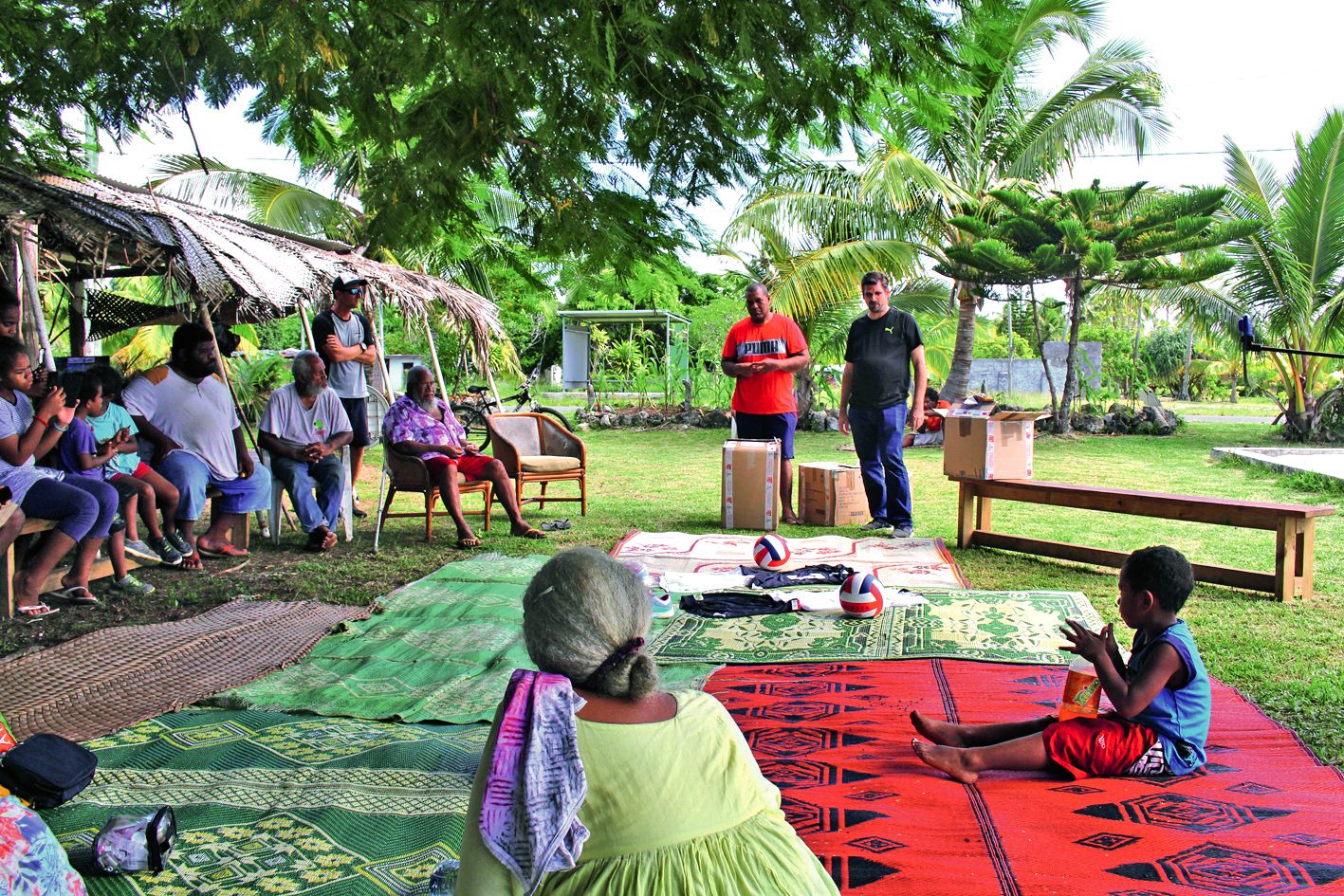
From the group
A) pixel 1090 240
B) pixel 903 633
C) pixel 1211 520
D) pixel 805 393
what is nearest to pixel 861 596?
pixel 903 633

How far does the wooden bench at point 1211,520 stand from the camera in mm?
6035

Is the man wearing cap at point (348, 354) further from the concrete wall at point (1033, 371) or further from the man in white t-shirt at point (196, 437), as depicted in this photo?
the concrete wall at point (1033, 371)

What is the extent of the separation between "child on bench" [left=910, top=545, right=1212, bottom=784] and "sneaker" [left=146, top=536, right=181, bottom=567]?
554 centimetres

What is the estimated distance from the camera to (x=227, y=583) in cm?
666

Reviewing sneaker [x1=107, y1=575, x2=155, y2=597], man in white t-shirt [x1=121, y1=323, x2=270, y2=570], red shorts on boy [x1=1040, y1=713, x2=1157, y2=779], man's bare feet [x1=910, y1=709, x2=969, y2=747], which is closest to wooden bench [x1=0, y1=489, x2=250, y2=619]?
sneaker [x1=107, y1=575, x2=155, y2=597]

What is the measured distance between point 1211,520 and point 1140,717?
11.8 feet

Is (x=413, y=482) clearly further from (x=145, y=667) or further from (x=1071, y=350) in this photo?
(x=1071, y=350)

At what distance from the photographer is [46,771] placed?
3074 mm

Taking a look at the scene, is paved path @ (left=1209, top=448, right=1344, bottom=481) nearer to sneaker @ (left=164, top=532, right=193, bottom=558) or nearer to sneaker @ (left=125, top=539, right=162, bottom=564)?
sneaker @ (left=164, top=532, right=193, bottom=558)

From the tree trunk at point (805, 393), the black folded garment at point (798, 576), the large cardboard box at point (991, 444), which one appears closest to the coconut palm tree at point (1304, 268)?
the tree trunk at point (805, 393)

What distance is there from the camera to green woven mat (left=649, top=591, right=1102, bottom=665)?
4883 mm

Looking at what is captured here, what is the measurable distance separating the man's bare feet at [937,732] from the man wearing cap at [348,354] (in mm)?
6249

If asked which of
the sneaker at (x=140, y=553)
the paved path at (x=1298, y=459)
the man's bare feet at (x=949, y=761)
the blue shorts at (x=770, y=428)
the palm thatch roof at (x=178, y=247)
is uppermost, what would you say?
the palm thatch roof at (x=178, y=247)

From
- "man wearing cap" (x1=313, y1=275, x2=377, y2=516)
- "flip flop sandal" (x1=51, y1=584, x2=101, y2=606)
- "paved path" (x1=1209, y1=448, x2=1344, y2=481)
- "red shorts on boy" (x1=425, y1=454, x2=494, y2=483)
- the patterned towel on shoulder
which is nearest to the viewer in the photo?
the patterned towel on shoulder
